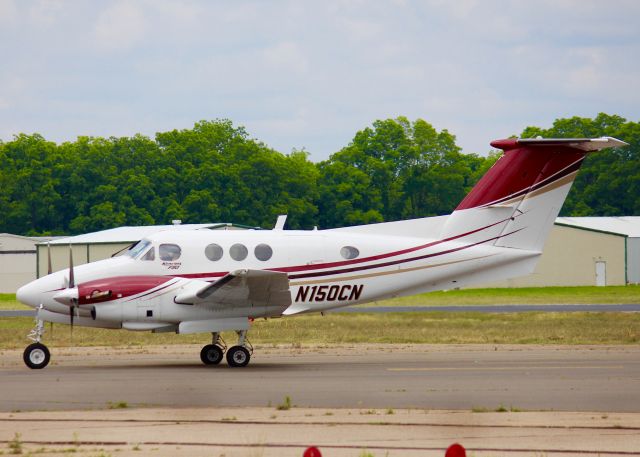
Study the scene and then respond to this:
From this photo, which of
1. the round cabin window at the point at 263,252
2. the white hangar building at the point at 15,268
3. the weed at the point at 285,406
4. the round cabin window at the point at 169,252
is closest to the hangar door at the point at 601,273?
the white hangar building at the point at 15,268

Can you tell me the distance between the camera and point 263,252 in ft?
73.5

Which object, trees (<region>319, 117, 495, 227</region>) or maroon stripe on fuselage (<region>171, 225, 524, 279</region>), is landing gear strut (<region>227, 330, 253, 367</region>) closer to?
maroon stripe on fuselage (<region>171, 225, 524, 279</region>)

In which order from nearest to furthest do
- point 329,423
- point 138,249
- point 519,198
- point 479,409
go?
point 329,423, point 479,409, point 138,249, point 519,198

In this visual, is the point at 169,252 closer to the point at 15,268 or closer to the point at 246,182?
the point at 15,268

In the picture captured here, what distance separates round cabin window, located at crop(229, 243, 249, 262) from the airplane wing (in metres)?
1.02

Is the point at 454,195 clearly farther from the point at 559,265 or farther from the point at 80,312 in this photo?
the point at 80,312

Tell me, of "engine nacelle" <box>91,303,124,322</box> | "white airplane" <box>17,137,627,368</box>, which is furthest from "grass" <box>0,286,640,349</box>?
"engine nacelle" <box>91,303,124,322</box>

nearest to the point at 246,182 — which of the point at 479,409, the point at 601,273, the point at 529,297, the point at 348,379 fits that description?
the point at 601,273

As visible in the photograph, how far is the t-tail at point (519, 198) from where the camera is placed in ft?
75.3

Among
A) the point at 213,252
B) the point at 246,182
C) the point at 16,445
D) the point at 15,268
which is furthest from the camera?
the point at 246,182

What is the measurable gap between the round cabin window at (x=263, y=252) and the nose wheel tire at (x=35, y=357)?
15.9 feet

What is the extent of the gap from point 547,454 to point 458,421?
2.47 metres

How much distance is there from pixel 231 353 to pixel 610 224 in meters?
55.9

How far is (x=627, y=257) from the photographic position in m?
66.7
